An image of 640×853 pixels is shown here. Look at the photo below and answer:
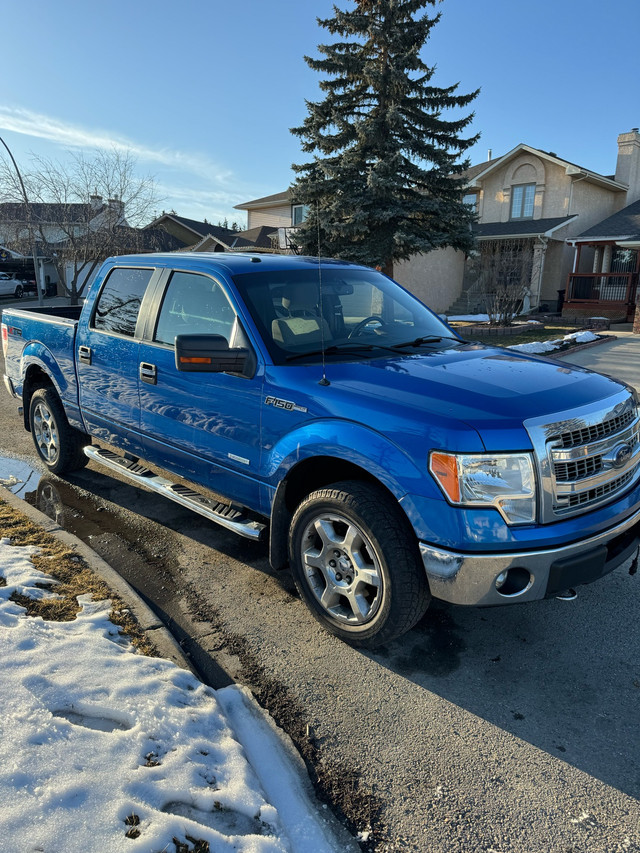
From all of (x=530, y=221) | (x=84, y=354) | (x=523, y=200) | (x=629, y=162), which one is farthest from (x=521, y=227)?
(x=84, y=354)

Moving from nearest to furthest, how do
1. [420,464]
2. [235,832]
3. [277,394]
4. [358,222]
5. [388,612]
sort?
[235,832] < [420,464] < [388,612] < [277,394] < [358,222]

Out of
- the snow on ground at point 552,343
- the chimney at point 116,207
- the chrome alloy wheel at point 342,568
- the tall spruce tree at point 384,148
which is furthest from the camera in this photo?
the chimney at point 116,207

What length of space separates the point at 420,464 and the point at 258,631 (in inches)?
55.6

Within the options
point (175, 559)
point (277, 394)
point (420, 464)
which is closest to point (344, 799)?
point (420, 464)

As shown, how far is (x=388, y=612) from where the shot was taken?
2846 millimetres

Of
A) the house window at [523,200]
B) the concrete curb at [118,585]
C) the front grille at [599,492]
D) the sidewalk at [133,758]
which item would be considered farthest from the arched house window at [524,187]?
the sidewalk at [133,758]

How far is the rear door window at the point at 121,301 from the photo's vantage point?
14.6ft

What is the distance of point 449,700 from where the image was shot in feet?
9.23

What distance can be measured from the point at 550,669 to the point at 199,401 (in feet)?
7.99

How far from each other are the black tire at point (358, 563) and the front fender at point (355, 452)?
0.16 meters

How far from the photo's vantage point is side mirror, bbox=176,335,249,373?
10.4 feet

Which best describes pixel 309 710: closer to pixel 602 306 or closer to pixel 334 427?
pixel 334 427

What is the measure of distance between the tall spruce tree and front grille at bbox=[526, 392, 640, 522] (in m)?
16.4

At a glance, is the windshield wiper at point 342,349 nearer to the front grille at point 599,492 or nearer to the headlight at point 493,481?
the headlight at point 493,481
